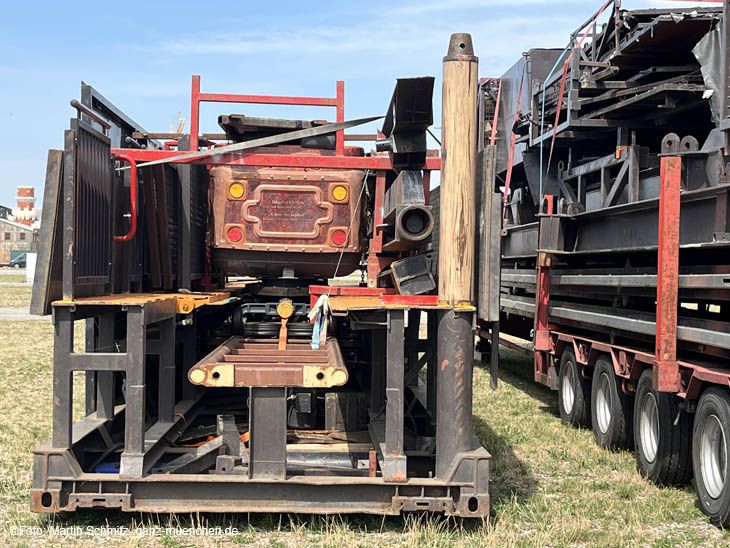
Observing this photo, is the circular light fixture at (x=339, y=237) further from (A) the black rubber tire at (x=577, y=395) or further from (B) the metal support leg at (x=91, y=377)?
(A) the black rubber tire at (x=577, y=395)

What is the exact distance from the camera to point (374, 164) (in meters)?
7.48

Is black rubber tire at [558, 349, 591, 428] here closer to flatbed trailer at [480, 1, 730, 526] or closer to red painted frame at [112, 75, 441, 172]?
flatbed trailer at [480, 1, 730, 526]

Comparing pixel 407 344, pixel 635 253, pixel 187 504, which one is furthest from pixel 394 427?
pixel 635 253

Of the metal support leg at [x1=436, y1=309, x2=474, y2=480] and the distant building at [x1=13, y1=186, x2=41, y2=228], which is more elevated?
the distant building at [x1=13, y1=186, x2=41, y2=228]

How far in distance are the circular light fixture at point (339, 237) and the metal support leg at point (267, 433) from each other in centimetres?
270

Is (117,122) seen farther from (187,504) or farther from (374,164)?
(187,504)

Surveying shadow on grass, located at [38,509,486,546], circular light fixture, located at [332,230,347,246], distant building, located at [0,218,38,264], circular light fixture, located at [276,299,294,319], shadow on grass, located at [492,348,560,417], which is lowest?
shadow on grass, located at [492,348,560,417]

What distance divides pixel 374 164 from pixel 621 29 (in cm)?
343

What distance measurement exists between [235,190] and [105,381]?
2150 millimetres

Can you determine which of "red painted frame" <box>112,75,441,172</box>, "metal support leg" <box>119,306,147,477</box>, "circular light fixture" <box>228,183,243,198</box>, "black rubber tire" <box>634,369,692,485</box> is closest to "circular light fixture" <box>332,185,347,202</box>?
"red painted frame" <box>112,75,441,172</box>

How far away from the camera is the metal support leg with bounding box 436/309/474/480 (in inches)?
215

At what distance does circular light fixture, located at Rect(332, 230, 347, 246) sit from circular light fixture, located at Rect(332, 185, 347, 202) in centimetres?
31

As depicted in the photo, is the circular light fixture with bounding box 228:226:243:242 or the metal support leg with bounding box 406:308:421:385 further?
the circular light fixture with bounding box 228:226:243:242

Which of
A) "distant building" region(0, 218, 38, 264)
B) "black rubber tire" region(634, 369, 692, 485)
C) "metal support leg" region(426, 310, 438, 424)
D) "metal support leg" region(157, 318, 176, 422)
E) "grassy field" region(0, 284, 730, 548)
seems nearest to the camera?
"grassy field" region(0, 284, 730, 548)
